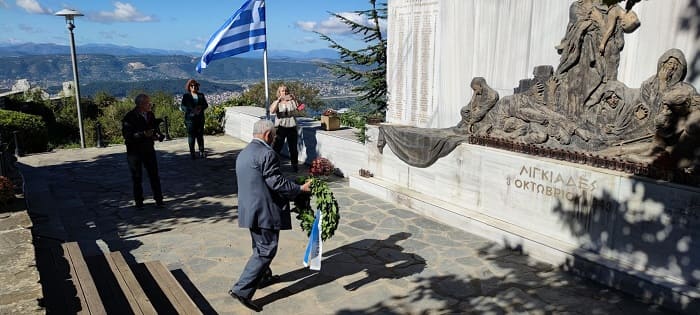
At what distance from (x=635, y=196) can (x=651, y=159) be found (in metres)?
0.49

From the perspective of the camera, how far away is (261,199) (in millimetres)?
4578

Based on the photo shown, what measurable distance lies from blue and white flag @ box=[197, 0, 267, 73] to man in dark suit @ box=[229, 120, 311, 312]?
6.20 m

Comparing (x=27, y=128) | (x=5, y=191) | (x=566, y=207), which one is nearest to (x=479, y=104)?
(x=566, y=207)

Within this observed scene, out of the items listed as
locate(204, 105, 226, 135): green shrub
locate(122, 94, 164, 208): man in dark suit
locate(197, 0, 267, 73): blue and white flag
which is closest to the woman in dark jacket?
locate(197, 0, 267, 73): blue and white flag

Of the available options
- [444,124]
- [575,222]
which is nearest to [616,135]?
[575,222]

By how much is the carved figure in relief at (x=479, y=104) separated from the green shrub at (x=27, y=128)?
14.4 meters

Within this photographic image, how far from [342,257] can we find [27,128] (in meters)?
14.9

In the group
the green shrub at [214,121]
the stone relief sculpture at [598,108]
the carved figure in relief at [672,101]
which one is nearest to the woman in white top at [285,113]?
the stone relief sculpture at [598,108]

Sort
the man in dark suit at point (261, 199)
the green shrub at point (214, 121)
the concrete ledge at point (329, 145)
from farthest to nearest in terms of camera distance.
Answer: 1. the green shrub at point (214, 121)
2. the concrete ledge at point (329, 145)
3. the man in dark suit at point (261, 199)

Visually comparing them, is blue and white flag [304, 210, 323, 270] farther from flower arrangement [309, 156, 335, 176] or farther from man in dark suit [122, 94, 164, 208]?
flower arrangement [309, 156, 335, 176]

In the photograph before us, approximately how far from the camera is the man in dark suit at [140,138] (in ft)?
24.6

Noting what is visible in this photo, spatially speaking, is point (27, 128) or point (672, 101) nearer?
point (672, 101)

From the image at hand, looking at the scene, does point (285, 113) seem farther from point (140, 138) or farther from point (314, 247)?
point (314, 247)

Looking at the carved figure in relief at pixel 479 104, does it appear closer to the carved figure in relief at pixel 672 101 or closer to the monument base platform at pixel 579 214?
the monument base platform at pixel 579 214
